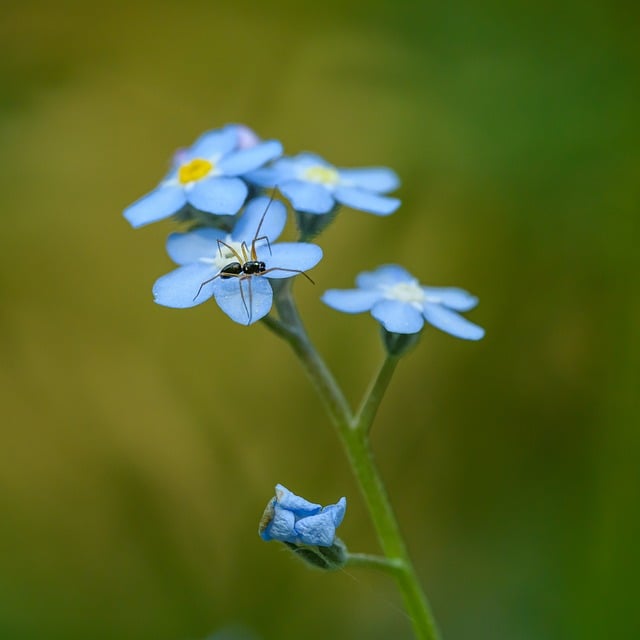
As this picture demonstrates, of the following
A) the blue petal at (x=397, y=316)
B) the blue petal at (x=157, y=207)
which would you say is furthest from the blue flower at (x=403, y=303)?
the blue petal at (x=157, y=207)

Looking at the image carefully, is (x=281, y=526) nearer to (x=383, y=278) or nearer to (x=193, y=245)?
(x=193, y=245)

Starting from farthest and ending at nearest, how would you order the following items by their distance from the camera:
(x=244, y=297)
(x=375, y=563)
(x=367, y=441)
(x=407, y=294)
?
(x=407, y=294) → (x=367, y=441) → (x=375, y=563) → (x=244, y=297)

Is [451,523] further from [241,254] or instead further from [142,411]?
[241,254]

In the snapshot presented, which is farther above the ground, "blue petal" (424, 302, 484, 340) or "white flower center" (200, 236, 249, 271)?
"white flower center" (200, 236, 249, 271)

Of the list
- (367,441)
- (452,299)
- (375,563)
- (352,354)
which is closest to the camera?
(375,563)

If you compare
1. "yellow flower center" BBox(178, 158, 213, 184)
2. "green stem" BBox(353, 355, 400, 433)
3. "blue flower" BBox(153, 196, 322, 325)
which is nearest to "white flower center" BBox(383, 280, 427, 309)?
"green stem" BBox(353, 355, 400, 433)

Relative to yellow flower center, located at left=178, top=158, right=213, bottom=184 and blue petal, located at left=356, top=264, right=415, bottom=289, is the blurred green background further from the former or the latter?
yellow flower center, located at left=178, top=158, right=213, bottom=184

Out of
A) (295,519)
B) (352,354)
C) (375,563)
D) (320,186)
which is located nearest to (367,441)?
(375,563)
